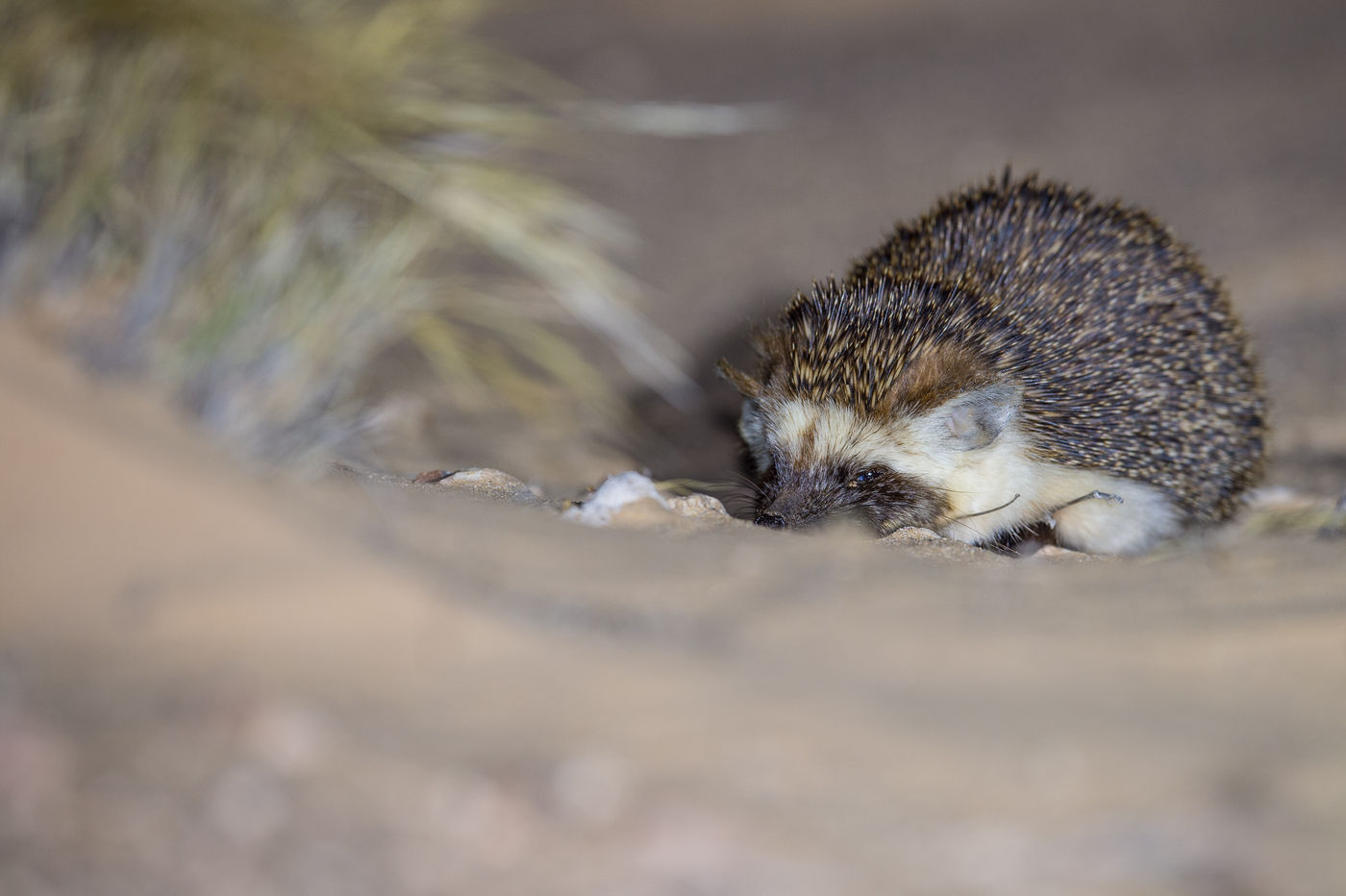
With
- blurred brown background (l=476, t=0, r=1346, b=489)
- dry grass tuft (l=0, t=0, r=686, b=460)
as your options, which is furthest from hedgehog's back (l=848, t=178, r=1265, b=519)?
dry grass tuft (l=0, t=0, r=686, b=460)

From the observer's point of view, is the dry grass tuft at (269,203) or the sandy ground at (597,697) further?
the dry grass tuft at (269,203)

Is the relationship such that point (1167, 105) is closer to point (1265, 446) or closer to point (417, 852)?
point (1265, 446)

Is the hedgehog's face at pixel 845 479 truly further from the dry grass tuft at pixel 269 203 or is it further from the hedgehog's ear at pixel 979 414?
the dry grass tuft at pixel 269 203

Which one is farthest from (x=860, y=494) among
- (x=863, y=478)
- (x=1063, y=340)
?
(x=1063, y=340)

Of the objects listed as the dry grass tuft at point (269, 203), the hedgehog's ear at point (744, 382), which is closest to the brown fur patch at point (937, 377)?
the hedgehog's ear at point (744, 382)

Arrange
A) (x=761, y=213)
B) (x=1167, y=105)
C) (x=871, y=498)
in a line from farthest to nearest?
(x=1167, y=105)
(x=761, y=213)
(x=871, y=498)

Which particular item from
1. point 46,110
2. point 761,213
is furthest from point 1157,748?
point 761,213

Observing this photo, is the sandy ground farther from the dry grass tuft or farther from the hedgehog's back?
the hedgehog's back
